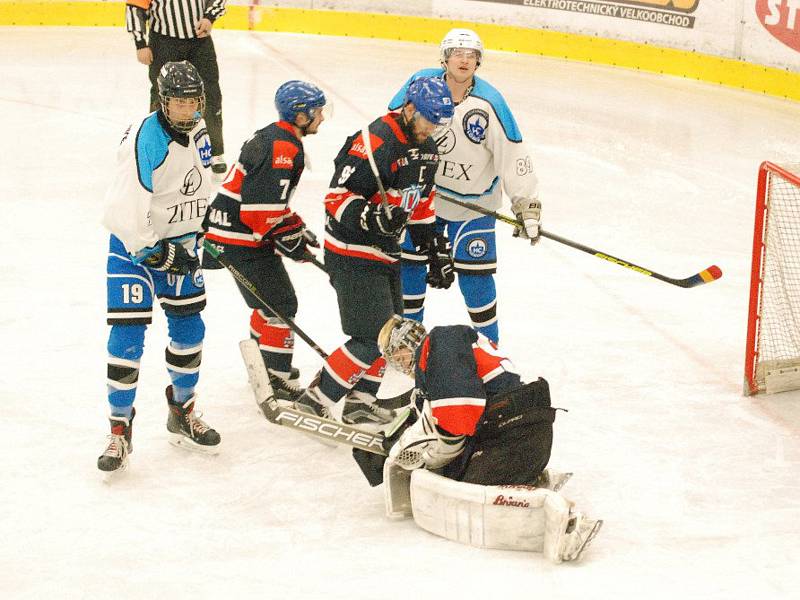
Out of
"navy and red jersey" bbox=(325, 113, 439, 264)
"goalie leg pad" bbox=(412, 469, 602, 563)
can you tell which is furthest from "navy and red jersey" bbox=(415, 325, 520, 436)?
"navy and red jersey" bbox=(325, 113, 439, 264)

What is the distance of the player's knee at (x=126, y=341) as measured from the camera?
11.3 ft

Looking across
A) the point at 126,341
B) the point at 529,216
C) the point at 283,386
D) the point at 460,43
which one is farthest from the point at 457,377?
the point at 460,43

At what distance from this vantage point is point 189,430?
3727 millimetres

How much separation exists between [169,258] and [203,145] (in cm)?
38

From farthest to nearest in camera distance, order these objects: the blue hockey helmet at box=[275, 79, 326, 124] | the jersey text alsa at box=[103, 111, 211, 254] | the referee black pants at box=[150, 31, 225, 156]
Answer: the referee black pants at box=[150, 31, 225, 156] < the blue hockey helmet at box=[275, 79, 326, 124] < the jersey text alsa at box=[103, 111, 211, 254]

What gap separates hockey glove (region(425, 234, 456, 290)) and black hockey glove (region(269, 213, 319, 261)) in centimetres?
43

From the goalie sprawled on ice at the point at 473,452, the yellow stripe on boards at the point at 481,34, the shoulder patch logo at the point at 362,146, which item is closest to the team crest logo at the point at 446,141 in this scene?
the shoulder patch logo at the point at 362,146

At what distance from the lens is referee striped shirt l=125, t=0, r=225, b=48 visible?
20.8 ft

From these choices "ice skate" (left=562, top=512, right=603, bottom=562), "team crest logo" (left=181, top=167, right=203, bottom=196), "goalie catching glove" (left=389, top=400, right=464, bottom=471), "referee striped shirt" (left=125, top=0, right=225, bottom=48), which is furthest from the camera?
"referee striped shirt" (left=125, top=0, right=225, bottom=48)

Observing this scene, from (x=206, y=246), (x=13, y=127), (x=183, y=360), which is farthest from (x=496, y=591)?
(x=13, y=127)

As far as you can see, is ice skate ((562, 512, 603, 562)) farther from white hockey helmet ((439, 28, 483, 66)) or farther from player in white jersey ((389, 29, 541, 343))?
white hockey helmet ((439, 28, 483, 66))

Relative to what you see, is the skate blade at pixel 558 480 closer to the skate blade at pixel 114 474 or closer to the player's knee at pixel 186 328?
the player's knee at pixel 186 328

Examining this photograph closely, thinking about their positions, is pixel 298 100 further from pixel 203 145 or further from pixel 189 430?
pixel 189 430

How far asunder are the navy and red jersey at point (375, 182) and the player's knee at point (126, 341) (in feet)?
2.21
